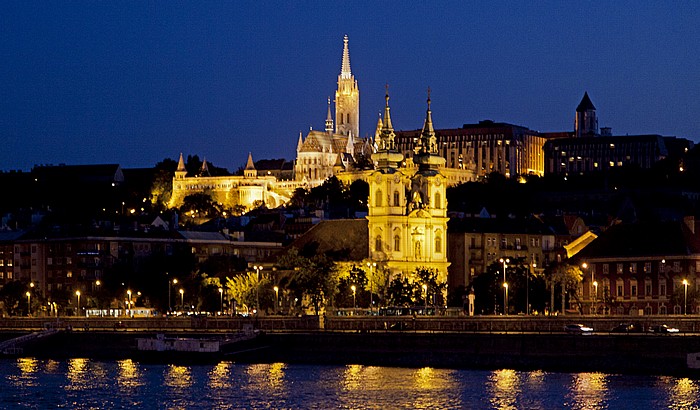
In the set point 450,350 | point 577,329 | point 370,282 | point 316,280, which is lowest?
point 450,350

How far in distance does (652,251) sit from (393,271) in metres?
21.6

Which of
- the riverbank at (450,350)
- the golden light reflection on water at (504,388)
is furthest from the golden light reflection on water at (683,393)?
the golden light reflection on water at (504,388)

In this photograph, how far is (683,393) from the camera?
81.4 meters

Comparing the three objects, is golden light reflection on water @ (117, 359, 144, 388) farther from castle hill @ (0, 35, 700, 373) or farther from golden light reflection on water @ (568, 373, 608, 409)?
golden light reflection on water @ (568, 373, 608, 409)

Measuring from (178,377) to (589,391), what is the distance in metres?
24.7

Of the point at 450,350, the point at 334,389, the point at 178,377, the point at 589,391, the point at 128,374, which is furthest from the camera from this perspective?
the point at 450,350

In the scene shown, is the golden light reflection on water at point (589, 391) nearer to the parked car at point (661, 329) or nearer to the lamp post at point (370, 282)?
the parked car at point (661, 329)

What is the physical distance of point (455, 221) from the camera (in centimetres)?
15738

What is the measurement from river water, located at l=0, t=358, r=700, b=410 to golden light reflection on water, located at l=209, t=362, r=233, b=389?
53mm

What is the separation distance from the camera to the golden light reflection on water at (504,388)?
79.6 meters

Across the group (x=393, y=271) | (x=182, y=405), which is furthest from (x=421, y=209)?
(x=182, y=405)

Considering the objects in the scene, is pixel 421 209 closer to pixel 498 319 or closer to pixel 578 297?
pixel 578 297

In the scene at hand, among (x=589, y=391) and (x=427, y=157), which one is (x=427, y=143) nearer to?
(x=427, y=157)

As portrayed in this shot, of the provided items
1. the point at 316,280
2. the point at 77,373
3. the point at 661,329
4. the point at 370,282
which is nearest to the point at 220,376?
the point at 77,373
